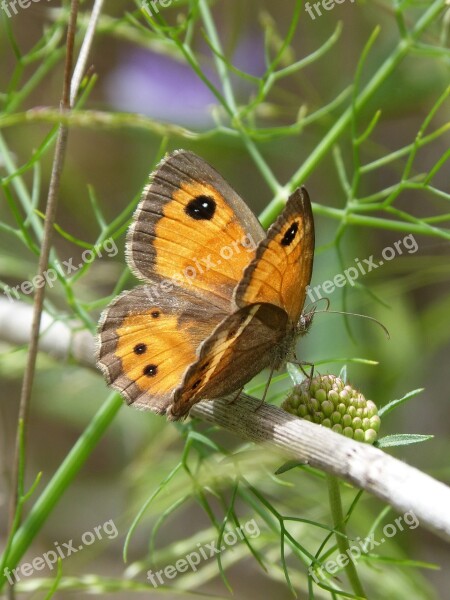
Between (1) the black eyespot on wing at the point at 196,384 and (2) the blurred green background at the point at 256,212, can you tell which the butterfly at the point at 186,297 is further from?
(2) the blurred green background at the point at 256,212

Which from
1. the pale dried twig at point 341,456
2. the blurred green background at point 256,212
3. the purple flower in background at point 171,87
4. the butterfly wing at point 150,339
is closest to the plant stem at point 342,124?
the blurred green background at point 256,212

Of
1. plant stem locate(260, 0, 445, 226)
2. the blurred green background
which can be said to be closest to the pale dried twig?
plant stem locate(260, 0, 445, 226)

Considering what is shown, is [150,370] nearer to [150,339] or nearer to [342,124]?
[150,339]

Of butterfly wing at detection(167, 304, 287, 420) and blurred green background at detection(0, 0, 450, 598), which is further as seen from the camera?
blurred green background at detection(0, 0, 450, 598)

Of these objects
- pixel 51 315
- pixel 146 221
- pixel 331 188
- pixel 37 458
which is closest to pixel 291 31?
pixel 146 221

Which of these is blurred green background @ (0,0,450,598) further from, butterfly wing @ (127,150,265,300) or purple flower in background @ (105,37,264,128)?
butterfly wing @ (127,150,265,300)

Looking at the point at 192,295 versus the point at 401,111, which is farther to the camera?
the point at 401,111

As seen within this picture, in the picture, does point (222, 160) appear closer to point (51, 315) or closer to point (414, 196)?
point (414, 196)
